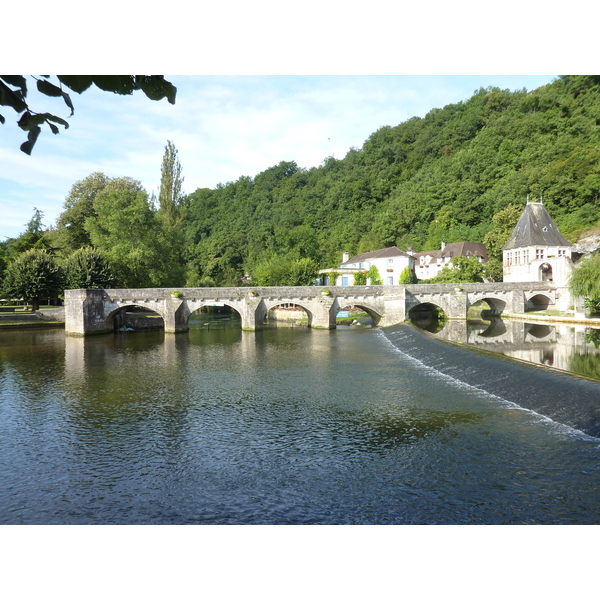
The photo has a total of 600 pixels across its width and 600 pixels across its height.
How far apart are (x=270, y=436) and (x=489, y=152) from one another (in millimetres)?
68918

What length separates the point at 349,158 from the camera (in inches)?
3907

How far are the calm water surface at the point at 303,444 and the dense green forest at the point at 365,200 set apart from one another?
2954cm

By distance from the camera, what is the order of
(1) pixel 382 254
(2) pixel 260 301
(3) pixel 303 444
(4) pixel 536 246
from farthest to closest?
(1) pixel 382 254
(4) pixel 536 246
(2) pixel 260 301
(3) pixel 303 444

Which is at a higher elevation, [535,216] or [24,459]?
[535,216]

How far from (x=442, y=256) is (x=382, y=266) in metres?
9.29

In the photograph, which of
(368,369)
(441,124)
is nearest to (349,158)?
(441,124)

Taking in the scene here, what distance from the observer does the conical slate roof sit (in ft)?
163

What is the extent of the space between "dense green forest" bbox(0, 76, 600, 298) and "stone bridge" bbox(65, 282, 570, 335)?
6.70 meters

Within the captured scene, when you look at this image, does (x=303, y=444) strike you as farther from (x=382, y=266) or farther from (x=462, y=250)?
(x=462, y=250)

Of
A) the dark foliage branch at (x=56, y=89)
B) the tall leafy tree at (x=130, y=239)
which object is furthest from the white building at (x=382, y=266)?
the dark foliage branch at (x=56, y=89)

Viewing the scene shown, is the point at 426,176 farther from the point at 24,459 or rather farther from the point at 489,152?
the point at 24,459

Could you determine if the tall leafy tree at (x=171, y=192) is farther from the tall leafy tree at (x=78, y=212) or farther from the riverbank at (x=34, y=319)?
the riverbank at (x=34, y=319)

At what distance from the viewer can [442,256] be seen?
66.5 m

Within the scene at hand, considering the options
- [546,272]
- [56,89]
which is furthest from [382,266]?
[56,89]
